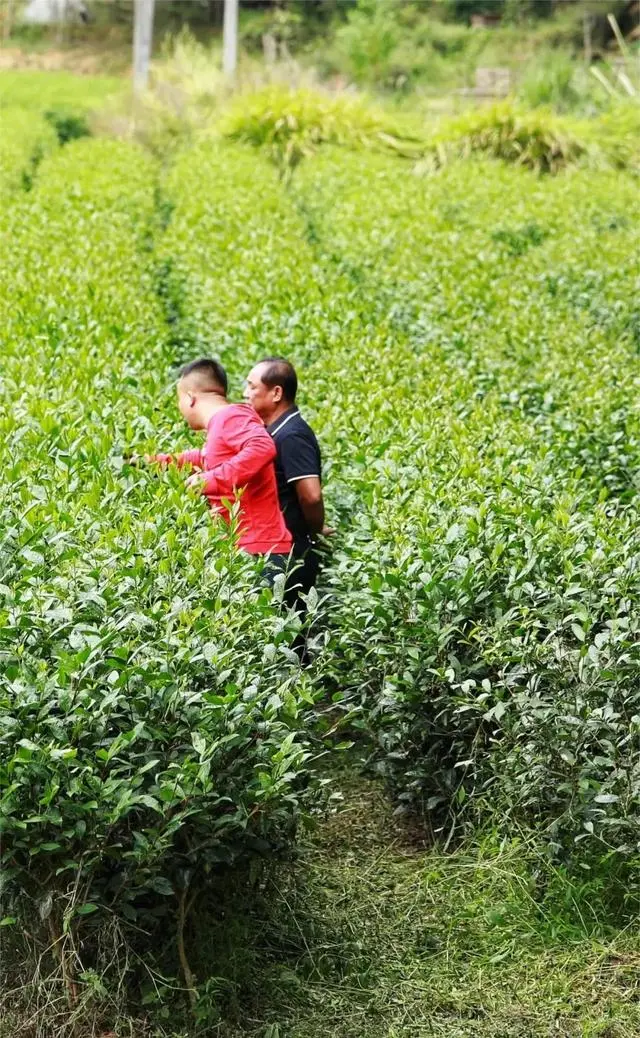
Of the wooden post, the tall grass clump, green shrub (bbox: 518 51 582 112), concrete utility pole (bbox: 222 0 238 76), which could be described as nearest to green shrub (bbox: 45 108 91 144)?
concrete utility pole (bbox: 222 0 238 76)

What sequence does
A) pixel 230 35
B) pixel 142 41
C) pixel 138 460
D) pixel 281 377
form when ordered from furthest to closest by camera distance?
pixel 142 41 < pixel 230 35 < pixel 281 377 < pixel 138 460

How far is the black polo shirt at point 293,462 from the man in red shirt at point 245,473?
11cm

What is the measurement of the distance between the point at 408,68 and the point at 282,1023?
37583 mm

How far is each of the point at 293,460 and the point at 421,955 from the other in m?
2.17

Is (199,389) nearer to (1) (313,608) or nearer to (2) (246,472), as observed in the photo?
(2) (246,472)

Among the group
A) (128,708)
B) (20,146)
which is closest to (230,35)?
(20,146)

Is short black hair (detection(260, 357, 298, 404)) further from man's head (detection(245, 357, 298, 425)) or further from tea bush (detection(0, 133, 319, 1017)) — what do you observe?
tea bush (detection(0, 133, 319, 1017))

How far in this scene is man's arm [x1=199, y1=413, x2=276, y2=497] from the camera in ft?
18.3

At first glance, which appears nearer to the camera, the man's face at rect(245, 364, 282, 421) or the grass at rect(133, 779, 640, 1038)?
the grass at rect(133, 779, 640, 1038)

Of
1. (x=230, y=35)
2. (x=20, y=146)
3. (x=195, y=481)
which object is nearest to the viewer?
(x=195, y=481)

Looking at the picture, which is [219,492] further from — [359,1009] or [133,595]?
[359,1009]

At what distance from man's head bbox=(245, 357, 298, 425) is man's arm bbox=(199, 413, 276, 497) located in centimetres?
31

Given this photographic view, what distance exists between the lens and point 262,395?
19.8 feet

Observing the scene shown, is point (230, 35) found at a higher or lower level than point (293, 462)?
lower
